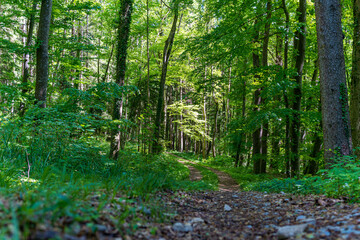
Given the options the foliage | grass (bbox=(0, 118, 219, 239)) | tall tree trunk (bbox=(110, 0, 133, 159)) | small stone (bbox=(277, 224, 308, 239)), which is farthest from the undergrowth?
tall tree trunk (bbox=(110, 0, 133, 159))

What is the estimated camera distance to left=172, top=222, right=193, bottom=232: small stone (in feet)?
7.47

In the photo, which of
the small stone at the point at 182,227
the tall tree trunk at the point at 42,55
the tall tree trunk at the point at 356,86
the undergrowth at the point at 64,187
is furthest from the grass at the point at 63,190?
the tall tree trunk at the point at 356,86

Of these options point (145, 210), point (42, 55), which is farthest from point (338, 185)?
point (42, 55)

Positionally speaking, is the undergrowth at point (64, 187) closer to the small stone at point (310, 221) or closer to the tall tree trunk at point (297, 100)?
the small stone at point (310, 221)

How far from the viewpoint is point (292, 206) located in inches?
139

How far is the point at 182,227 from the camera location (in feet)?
7.61

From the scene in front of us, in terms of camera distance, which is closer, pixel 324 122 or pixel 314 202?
pixel 314 202

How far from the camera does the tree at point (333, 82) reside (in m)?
5.07

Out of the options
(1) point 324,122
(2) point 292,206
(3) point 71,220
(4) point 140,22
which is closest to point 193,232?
(3) point 71,220

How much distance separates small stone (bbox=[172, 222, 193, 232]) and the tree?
445 centimetres

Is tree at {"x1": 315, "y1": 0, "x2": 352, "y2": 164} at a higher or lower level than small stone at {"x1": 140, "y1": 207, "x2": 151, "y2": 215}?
higher

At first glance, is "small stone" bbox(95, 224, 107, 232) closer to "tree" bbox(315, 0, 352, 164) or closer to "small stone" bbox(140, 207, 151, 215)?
"small stone" bbox(140, 207, 151, 215)

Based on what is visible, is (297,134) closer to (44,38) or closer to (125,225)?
(125,225)

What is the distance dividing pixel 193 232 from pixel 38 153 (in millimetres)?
4474
